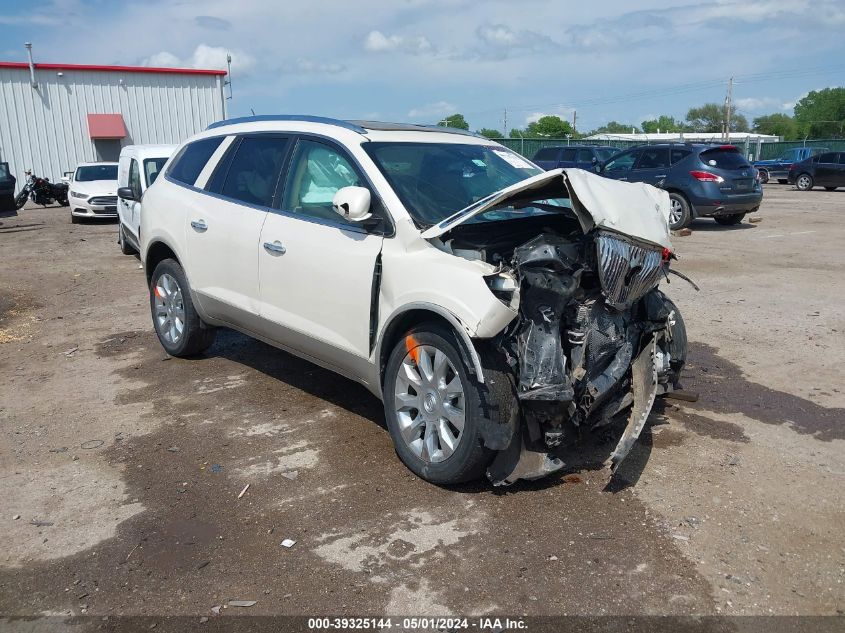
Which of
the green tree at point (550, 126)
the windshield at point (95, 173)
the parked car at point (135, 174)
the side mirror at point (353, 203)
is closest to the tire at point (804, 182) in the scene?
the windshield at point (95, 173)

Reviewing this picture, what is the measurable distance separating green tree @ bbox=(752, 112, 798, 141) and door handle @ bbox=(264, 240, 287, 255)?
9095cm

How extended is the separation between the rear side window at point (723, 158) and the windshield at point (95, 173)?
48.6ft

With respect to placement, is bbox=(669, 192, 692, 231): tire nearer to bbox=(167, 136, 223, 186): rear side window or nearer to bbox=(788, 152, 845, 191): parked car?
bbox=(167, 136, 223, 186): rear side window

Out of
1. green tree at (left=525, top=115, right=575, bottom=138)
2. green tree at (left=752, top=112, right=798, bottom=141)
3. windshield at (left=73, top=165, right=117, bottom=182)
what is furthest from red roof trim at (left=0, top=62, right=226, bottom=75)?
green tree at (left=752, top=112, right=798, bottom=141)

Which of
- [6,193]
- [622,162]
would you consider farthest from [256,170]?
[6,193]

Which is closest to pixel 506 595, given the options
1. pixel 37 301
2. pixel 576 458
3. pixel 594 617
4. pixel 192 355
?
pixel 594 617

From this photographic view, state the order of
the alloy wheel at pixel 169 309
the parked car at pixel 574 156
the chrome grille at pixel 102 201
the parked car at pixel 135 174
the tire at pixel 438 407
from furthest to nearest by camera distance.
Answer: the parked car at pixel 574 156
the chrome grille at pixel 102 201
the parked car at pixel 135 174
the alloy wheel at pixel 169 309
the tire at pixel 438 407

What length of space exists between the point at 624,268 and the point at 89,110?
32816 mm

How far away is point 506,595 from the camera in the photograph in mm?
3129

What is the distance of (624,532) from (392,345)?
157 centimetres

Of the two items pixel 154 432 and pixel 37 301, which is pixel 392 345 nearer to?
pixel 154 432

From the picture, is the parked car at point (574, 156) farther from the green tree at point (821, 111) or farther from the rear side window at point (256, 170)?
the green tree at point (821, 111)

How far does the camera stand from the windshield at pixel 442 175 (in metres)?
4.38

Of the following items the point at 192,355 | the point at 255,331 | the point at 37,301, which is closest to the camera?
the point at 255,331
